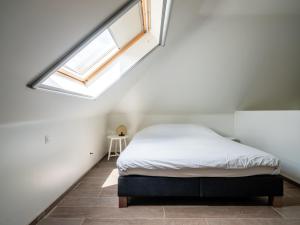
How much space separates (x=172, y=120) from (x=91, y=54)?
8.41 feet

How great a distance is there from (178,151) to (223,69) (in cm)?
184

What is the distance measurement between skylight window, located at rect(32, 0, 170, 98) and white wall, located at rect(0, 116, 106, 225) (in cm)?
52

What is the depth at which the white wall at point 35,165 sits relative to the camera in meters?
1.42

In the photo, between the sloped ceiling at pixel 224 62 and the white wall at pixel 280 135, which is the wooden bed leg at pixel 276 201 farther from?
the sloped ceiling at pixel 224 62

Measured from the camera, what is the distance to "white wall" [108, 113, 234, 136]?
14.5 ft

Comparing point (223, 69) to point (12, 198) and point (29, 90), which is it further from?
point (12, 198)

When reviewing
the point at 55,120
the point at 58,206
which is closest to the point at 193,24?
the point at 55,120

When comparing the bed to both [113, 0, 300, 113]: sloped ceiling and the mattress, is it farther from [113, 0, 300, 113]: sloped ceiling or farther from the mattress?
[113, 0, 300, 113]: sloped ceiling

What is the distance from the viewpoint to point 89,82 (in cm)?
261

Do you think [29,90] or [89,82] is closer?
[29,90]

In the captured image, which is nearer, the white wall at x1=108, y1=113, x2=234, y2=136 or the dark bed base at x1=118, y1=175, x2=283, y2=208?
the dark bed base at x1=118, y1=175, x2=283, y2=208

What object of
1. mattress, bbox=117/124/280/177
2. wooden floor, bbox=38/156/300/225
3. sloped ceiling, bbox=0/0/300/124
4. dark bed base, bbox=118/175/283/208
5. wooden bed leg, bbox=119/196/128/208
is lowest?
wooden floor, bbox=38/156/300/225

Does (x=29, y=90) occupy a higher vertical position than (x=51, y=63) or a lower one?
lower

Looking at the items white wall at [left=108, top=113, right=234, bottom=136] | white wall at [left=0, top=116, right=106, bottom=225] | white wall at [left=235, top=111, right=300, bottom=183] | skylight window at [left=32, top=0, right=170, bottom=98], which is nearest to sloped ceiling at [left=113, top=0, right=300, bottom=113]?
white wall at [left=108, top=113, right=234, bottom=136]
